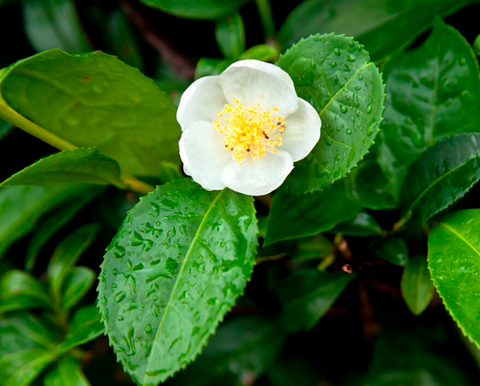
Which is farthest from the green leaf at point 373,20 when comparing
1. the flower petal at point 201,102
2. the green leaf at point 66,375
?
the green leaf at point 66,375

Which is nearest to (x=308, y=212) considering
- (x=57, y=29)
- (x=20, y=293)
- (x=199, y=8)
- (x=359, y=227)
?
(x=359, y=227)

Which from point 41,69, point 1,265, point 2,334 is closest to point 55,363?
point 2,334

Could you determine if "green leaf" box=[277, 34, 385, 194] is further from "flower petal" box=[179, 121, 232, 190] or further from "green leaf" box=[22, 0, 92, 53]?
"green leaf" box=[22, 0, 92, 53]

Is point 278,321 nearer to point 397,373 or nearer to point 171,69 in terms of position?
point 397,373

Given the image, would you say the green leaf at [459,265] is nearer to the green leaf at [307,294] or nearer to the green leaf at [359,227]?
the green leaf at [359,227]

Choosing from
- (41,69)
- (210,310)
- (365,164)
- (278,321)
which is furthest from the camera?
(278,321)

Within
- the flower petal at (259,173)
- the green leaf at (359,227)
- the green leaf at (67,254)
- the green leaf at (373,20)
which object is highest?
the green leaf at (373,20)
